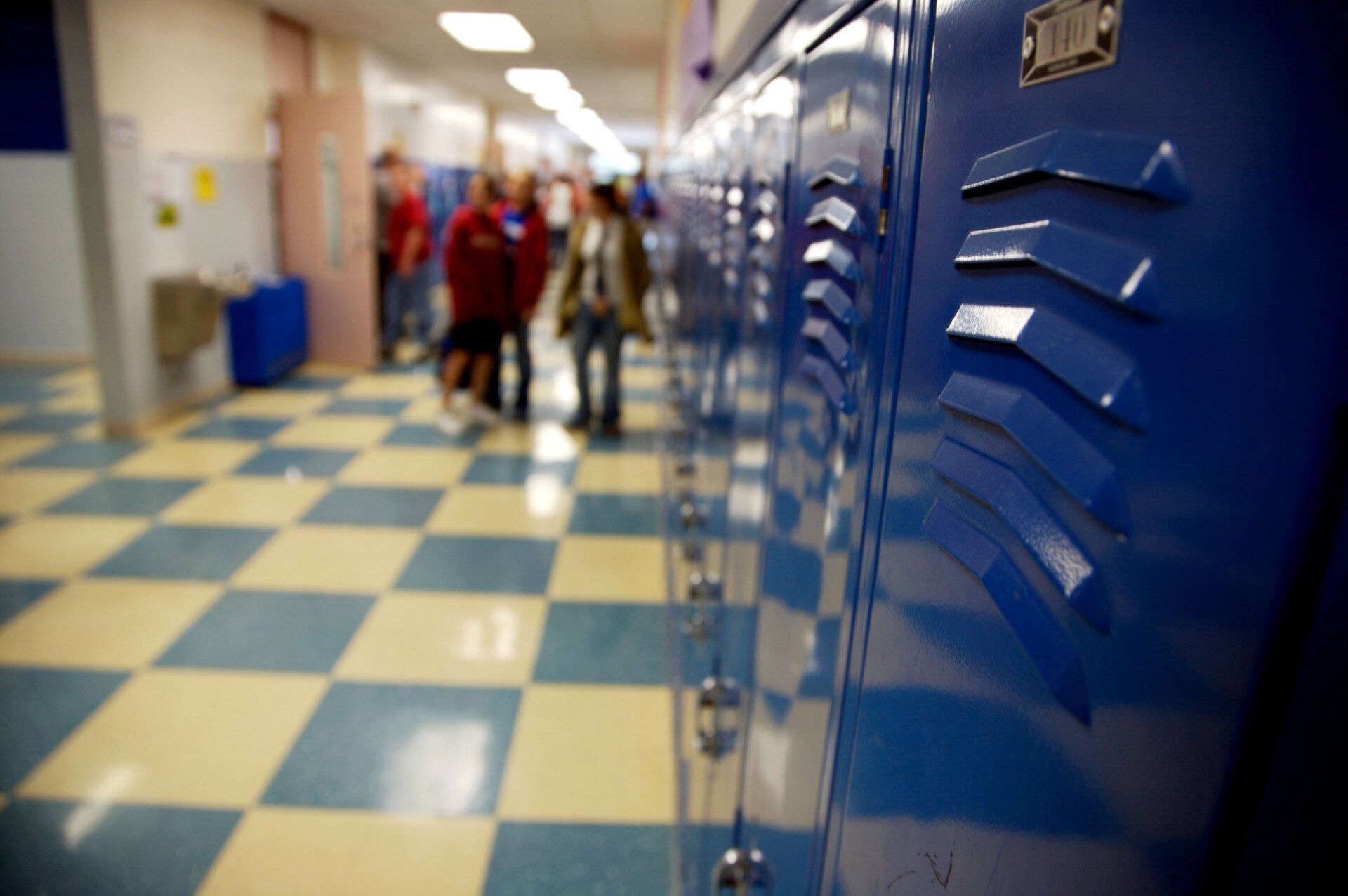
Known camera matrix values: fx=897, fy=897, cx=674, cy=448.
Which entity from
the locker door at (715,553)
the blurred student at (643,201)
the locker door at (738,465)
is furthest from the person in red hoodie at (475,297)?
the blurred student at (643,201)

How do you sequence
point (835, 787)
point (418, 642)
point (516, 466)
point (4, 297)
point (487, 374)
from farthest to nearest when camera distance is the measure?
point (4, 297) → point (487, 374) → point (516, 466) → point (418, 642) → point (835, 787)

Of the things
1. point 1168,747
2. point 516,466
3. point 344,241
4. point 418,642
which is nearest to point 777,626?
point 1168,747

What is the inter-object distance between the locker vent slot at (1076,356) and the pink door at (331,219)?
7.16 meters

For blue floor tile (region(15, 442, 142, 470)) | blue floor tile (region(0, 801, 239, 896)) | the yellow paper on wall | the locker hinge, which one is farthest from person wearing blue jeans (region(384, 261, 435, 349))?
the locker hinge

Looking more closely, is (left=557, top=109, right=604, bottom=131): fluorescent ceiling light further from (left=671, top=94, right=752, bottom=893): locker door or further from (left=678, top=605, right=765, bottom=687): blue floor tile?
(left=678, top=605, right=765, bottom=687): blue floor tile

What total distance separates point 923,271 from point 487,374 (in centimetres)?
521

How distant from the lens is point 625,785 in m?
2.29

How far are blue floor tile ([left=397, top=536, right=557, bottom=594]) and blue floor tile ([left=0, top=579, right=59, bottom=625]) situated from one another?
48.7 inches

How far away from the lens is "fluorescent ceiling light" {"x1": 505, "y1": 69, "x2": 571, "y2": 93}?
10.0 metres

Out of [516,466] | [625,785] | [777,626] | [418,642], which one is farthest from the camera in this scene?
[516,466]

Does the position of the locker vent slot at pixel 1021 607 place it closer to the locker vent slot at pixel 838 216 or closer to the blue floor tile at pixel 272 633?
the locker vent slot at pixel 838 216

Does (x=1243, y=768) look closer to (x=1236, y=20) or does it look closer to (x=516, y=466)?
(x=1236, y=20)

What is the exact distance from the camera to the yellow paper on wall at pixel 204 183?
5.89m

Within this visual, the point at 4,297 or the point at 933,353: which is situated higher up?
the point at 933,353
